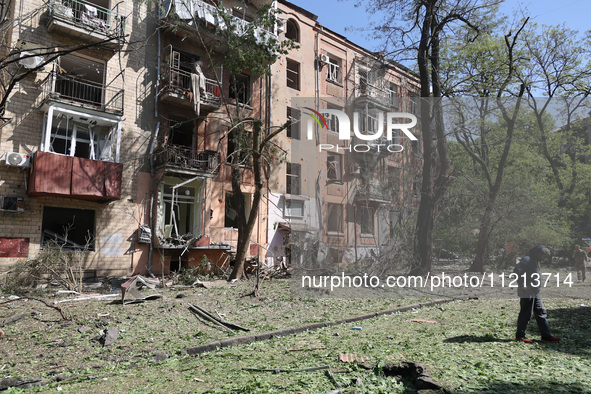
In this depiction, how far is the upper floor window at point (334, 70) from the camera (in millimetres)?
25555

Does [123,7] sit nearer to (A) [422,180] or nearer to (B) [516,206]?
(A) [422,180]

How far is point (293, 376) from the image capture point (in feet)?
17.1

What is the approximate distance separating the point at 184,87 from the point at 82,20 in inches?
192

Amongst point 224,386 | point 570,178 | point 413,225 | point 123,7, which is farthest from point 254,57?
point 224,386

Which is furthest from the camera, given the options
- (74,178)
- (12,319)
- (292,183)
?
(292,183)

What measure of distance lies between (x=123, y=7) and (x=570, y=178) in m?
18.7

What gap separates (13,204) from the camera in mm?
14758

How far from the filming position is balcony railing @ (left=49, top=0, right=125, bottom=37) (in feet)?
51.8

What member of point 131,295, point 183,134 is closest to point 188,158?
point 183,134

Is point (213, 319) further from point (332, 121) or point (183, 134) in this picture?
point (183, 134)

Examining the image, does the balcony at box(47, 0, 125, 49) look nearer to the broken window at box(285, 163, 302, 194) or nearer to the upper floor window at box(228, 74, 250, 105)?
the upper floor window at box(228, 74, 250, 105)

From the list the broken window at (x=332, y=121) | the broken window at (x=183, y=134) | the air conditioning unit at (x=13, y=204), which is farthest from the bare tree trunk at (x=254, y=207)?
the air conditioning unit at (x=13, y=204)

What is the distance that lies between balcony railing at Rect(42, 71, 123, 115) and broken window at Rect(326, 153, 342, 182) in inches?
430

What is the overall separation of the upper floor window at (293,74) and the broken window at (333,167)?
15019 mm
